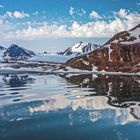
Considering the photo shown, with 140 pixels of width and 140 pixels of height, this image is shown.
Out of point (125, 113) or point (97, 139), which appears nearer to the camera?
point (97, 139)

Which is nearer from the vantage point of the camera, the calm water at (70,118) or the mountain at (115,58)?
the calm water at (70,118)

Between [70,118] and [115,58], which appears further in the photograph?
[115,58]

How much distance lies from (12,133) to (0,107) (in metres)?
15.8

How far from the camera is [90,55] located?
633 ft

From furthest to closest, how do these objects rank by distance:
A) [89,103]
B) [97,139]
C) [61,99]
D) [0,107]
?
[61,99] < [89,103] < [0,107] < [97,139]

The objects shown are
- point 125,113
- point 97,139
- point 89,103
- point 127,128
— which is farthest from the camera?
point 89,103

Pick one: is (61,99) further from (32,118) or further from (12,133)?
→ (12,133)

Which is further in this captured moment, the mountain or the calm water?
the mountain

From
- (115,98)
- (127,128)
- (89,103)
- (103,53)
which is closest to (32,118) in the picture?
(127,128)

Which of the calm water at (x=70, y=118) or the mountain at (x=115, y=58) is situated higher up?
the mountain at (x=115, y=58)

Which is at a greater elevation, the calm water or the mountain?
the mountain

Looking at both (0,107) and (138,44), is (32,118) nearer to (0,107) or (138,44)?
(0,107)

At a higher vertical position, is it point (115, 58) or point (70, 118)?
point (115, 58)

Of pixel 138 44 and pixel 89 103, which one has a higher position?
pixel 138 44
